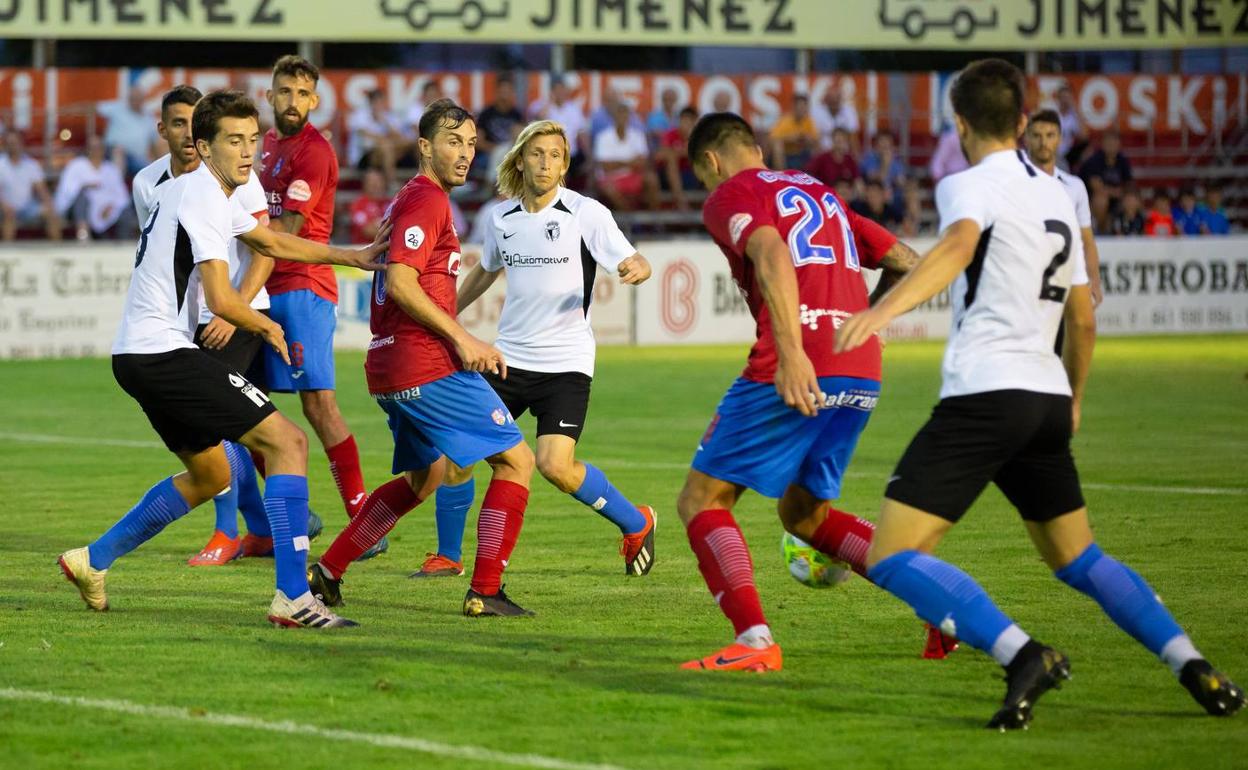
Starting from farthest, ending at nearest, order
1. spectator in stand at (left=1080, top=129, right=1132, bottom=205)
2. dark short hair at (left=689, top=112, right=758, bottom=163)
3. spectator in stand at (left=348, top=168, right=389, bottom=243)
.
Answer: spectator in stand at (left=1080, top=129, right=1132, bottom=205), spectator in stand at (left=348, top=168, right=389, bottom=243), dark short hair at (left=689, top=112, right=758, bottom=163)

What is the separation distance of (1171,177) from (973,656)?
85.9 feet

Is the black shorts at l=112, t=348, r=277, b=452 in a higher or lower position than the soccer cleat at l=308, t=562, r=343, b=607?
higher

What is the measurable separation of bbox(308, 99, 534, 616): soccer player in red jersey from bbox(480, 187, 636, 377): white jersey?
71 centimetres

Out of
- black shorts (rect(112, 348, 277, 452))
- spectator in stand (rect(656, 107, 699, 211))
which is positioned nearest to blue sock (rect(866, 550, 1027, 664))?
black shorts (rect(112, 348, 277, 452))

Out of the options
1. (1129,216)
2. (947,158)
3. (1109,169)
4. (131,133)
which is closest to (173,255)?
(131,133)

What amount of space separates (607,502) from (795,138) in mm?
19441

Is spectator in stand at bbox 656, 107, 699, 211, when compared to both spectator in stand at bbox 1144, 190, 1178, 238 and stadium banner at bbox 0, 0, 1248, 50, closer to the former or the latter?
stadium banner at bbox 0, 0, 1248, 50

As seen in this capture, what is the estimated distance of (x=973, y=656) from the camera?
7406mm

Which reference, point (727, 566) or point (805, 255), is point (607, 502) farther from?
point (805, 255)

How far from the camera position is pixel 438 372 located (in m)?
8.33

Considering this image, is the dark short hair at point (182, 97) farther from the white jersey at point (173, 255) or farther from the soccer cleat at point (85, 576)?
the soccer cleat at point (85, 576)

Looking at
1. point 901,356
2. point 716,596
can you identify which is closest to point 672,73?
point 901,356

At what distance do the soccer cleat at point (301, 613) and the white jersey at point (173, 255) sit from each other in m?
1.12

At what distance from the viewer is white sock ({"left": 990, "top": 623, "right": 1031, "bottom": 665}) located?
605 cm
